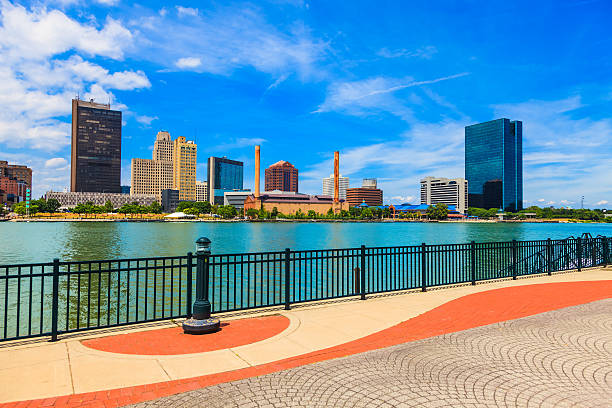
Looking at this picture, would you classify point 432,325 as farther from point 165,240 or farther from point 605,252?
point 165,240

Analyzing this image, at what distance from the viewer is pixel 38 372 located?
218 inches

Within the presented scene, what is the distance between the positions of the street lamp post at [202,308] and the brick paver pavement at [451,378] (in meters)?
2.49

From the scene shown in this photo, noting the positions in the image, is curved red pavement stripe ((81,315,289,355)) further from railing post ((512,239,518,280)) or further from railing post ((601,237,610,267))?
railing post ((601,237,610,267))

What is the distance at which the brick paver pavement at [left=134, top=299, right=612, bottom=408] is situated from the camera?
4.57m

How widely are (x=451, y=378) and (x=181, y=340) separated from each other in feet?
15.0

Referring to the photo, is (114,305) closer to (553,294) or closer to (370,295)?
(370,295)

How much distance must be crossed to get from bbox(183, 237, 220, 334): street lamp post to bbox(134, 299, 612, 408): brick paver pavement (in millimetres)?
2495

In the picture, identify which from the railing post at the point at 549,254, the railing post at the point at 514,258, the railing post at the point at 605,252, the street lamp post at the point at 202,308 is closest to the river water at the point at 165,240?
the street lamp post at the point at 202,308

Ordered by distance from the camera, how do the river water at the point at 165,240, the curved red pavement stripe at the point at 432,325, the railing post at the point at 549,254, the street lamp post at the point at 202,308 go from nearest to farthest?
the curved red pavement stripe at the point at 432,325, the street lamp post at the point at 202,308, the railing post at the point at 549,254, the river water at the point at 165,240

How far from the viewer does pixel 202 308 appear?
300 inches

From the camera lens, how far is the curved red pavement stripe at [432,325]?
4.75m

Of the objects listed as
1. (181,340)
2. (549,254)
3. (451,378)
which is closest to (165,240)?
(549,254)

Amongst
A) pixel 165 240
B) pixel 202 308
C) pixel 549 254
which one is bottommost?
pixel 165 240

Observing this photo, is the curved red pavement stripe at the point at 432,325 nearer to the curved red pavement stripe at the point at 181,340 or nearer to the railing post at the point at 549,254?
the curved red pavement stripe at the point at 181,340
